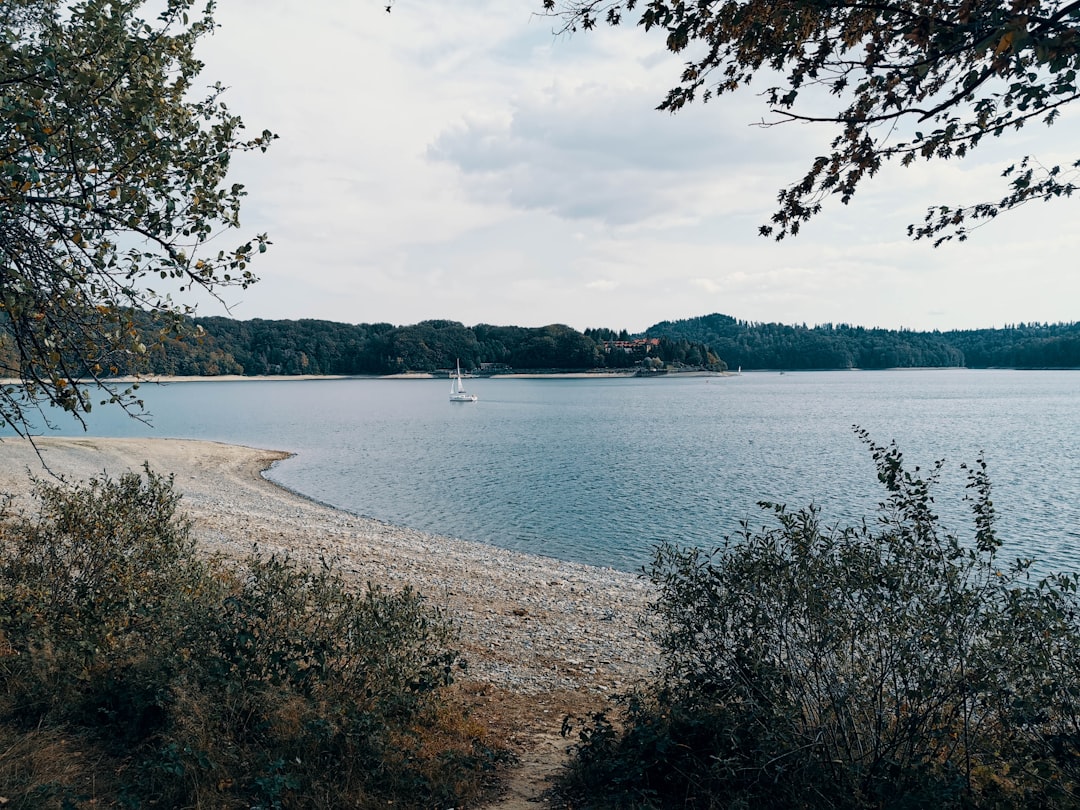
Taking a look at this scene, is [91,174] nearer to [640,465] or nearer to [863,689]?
[863,689]

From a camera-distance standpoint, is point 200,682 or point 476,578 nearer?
point 200,682

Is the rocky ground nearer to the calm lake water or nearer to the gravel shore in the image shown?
the gravel shore

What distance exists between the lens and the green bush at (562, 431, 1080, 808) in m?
4.43

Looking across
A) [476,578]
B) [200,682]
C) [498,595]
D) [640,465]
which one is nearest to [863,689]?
[200,682]

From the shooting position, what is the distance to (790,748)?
4.83 meters

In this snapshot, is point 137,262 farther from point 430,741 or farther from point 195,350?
point 430,741

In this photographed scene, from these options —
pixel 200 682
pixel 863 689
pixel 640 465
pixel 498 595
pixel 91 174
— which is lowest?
pixel 640 465

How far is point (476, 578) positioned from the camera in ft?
54.3

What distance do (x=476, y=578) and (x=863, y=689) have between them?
12.5 meters

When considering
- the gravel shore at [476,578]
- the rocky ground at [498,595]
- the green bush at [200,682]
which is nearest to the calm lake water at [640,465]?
the gravel shore at [476,578]

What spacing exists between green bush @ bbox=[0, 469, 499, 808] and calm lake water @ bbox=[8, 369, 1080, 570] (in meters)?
4.25

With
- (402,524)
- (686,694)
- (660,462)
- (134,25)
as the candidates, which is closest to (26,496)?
(402,524)

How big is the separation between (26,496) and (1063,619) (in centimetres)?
2626

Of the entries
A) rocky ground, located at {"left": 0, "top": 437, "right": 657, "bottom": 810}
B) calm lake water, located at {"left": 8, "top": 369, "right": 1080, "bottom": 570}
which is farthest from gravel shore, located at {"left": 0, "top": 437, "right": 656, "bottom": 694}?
calm lake water, located at {"left": 8, "top": 369, "right": 1080, "bottom": 570}
